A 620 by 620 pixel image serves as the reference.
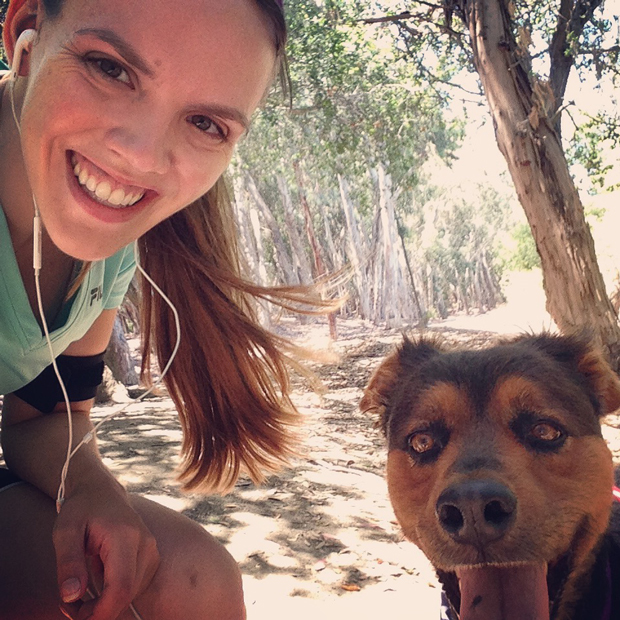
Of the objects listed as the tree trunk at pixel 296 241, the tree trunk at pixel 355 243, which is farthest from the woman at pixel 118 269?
the tree trunk at pixel 355 243

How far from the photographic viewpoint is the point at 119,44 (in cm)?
193

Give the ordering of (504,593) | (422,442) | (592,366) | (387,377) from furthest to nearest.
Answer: (387,377)
(592,366)
(422,442)
(504,593)

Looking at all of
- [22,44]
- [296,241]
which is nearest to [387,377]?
[22,44]

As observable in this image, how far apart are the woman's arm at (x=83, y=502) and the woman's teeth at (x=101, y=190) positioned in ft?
2.96

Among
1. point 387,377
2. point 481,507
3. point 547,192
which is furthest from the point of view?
point 547,192

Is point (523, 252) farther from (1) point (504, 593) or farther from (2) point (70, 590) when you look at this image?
(2) point (70, 590)

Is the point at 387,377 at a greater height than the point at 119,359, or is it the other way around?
the point at 387,377

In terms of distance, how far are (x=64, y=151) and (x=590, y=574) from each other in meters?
2.50

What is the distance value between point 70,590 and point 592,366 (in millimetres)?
2286

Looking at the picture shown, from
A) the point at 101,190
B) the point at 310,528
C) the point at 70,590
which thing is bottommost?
the point at 310,528

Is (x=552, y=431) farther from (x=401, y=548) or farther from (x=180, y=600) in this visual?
(x=401, y=548)

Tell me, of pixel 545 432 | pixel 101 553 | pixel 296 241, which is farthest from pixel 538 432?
pixel 296 241

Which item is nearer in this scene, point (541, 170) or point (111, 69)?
point (111, 69)

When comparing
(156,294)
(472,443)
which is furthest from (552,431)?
(156,294)
